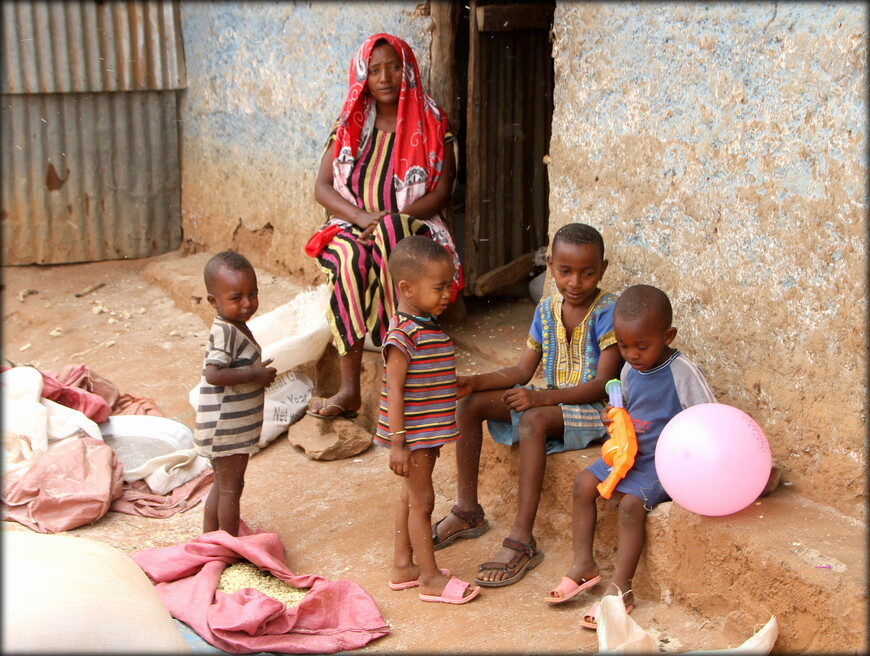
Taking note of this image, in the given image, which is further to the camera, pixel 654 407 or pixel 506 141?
pixel 506 141

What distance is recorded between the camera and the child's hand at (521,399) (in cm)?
328

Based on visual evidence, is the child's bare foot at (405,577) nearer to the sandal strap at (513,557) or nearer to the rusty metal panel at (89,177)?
the sandal strap at (513,557)

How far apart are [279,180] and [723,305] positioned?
324 centimetres

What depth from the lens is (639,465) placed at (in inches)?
120

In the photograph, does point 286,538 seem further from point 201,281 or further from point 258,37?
point 258,37

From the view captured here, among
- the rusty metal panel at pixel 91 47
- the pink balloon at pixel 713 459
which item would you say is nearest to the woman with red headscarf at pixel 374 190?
the pink balloon at pixel 713 459

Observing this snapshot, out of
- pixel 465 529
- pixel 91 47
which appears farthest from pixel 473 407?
pixel 91 47

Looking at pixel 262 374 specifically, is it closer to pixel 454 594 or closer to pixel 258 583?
pixel 258 583

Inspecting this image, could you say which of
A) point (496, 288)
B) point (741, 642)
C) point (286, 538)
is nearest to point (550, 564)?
point (741, 642)

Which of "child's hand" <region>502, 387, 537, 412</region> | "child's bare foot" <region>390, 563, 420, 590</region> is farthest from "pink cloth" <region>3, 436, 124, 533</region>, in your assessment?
"child's hand" <region>502, 387, 537, 412</region>

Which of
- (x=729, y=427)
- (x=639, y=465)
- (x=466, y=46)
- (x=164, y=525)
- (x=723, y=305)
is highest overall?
(x=466, y=46)

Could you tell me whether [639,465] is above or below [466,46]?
below

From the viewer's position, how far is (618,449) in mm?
2975

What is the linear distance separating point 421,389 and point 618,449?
2.19 feet
